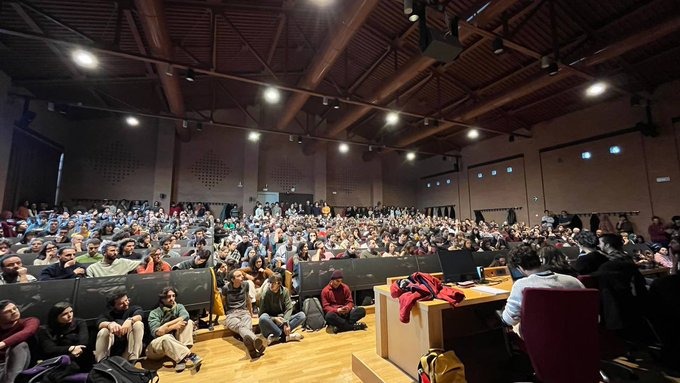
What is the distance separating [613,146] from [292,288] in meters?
11.1

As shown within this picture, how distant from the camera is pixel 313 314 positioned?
397 centimetres

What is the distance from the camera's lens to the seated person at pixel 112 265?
145 inches

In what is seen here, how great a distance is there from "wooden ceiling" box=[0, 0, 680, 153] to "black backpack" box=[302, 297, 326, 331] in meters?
4.45

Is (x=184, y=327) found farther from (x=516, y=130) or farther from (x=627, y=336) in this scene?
(x=516, y=130)

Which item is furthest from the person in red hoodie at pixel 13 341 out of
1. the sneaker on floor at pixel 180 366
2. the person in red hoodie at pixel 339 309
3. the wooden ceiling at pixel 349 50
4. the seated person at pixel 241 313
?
the wooden ceiling at pixel 349 50

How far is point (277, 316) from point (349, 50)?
7.91 m

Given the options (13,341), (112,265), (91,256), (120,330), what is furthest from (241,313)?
(91,256)

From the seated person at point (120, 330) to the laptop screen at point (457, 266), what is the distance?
3113mm

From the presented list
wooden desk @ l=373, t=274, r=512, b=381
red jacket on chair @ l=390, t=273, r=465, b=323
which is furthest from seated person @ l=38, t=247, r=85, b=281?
red jacket on chair @ l=390, t=273, r=465, b=323

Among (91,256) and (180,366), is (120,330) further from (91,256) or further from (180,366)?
(91,256)

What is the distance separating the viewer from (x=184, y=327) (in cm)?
324

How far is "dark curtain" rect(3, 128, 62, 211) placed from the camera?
27.7 feet

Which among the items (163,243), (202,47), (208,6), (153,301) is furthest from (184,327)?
(202,47)

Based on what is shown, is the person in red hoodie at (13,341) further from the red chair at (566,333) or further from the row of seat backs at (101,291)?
the red chair at (566,333)
